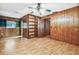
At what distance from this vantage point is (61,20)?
2270 millimetres

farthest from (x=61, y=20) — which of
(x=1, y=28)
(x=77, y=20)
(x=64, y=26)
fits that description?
(x=1, y=28)

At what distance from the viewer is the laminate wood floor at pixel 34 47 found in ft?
7.14

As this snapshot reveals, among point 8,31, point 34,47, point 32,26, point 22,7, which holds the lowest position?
point 34,47

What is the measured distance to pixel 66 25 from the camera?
2225 millimetres

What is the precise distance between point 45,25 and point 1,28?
962 millimetres

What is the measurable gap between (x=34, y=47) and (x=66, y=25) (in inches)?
33.0

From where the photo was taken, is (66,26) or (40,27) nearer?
Answer: (66,26)

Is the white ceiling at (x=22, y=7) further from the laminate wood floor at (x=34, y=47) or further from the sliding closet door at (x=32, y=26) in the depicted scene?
the laminate wood floor at (x=34, y=47)

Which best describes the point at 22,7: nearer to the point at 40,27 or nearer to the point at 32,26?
the point at 32,26

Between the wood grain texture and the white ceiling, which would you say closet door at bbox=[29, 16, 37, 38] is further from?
the wood grain texture

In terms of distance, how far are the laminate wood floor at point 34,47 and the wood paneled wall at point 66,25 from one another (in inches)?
5.2

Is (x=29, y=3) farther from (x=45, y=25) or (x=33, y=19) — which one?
(x=45, y=25)

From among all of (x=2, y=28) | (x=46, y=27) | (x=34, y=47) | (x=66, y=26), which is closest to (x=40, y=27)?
(x=46, y=27)

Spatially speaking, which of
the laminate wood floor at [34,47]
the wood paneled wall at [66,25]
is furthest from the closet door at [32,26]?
the wood paneled wall at [66,25]
